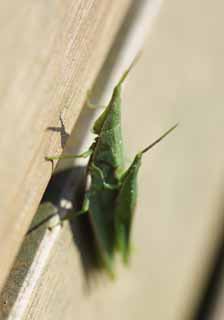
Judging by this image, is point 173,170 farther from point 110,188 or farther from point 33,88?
point 33,88

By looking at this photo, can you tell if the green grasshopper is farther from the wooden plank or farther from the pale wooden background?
the wooden plank

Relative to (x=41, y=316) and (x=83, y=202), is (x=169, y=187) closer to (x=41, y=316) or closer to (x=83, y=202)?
(x=83, y=202)

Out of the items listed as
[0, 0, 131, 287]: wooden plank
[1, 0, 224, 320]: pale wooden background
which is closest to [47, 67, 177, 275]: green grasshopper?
[1, 0, 224, 320]: pale wooden background

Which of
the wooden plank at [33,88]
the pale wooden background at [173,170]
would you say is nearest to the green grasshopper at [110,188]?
the pale wooden background at [173,170]

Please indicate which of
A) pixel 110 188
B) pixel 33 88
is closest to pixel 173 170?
pixel 110 188

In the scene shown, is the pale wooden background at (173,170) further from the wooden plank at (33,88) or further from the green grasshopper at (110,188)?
the wooden plank at (33,88)

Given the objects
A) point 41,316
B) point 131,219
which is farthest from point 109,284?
point 41,316

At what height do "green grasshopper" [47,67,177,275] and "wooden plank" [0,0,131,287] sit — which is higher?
"wooden plank" [0,0,131,287]
